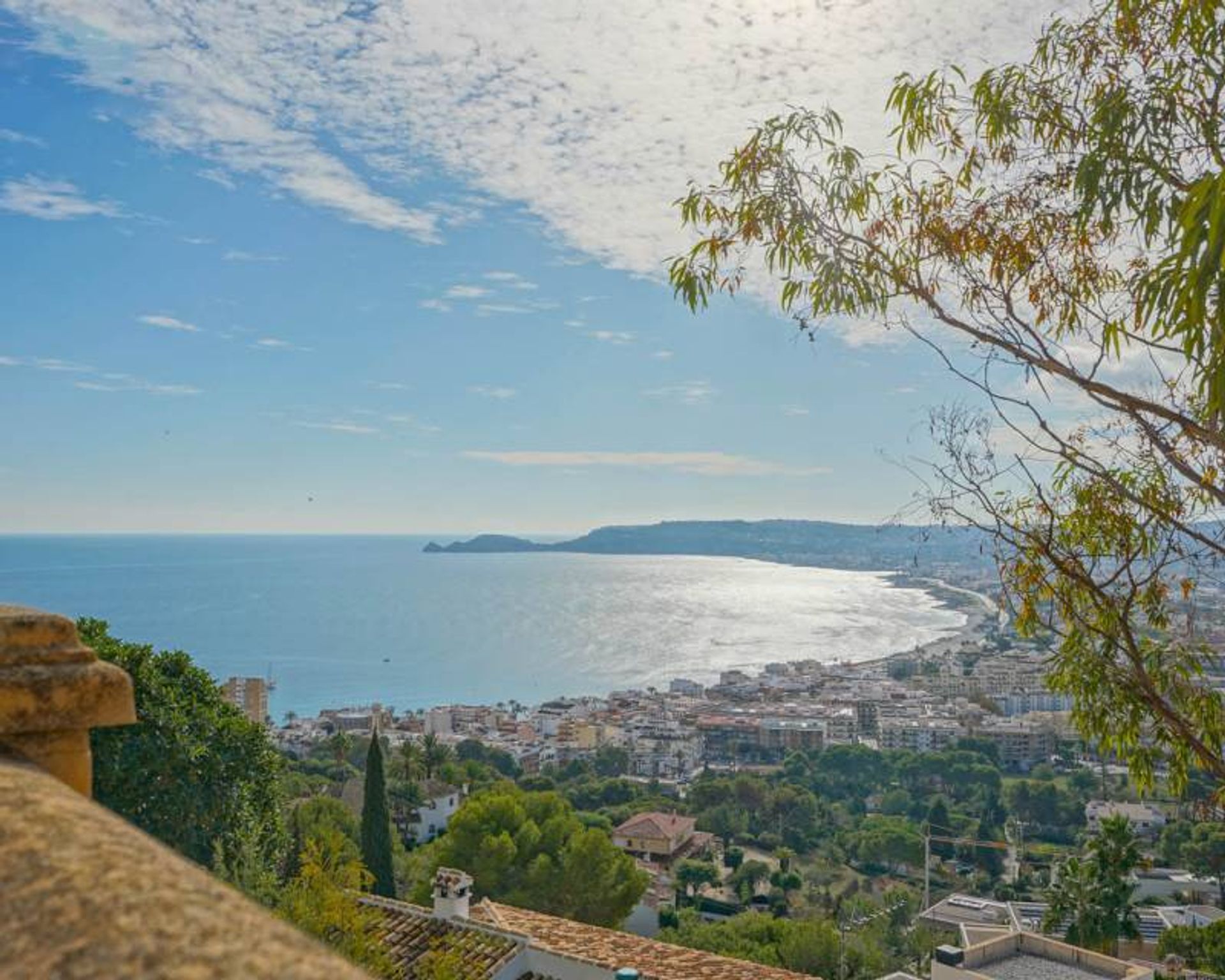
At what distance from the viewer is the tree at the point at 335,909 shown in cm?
692

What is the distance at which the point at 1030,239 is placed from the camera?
420 cm

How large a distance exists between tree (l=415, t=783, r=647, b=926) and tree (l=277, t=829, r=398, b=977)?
772cm

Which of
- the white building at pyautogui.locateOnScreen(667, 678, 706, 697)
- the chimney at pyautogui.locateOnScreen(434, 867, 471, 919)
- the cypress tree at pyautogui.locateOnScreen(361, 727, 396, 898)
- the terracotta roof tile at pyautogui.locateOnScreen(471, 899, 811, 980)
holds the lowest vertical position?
the white building at pyautogui.locateOnScreen(667, 678, 706, 697)

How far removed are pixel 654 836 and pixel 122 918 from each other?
3198cm

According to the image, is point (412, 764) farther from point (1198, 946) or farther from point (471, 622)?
point (471, 622)

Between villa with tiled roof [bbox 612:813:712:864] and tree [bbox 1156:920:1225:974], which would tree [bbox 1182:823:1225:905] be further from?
villa with tiled roof [bbox 612:813:712:864]

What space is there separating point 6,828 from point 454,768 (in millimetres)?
36335

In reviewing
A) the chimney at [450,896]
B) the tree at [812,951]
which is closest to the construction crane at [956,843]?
the tree at [812,951]

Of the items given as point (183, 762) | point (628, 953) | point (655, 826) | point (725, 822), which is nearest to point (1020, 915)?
point (655, 826)

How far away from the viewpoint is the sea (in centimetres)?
7369

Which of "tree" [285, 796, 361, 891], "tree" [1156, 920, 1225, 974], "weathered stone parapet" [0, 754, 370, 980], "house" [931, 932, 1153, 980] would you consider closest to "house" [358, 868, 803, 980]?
"house" [931, 932, 1153, 980]

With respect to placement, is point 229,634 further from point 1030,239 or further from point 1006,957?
point 1030,239

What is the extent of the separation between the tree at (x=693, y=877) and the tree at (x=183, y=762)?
17743mm

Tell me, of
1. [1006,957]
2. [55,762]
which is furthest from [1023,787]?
[55,762]
